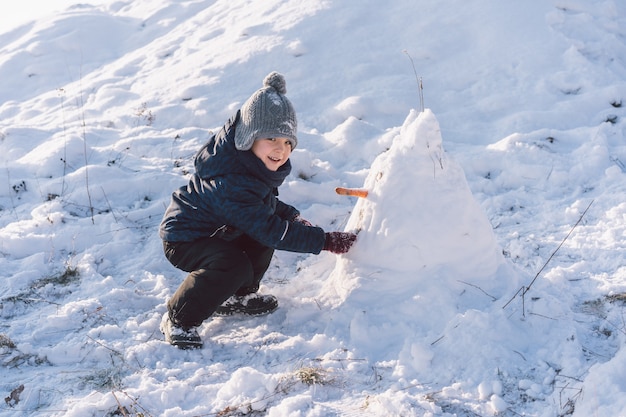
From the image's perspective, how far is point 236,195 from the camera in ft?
9.14

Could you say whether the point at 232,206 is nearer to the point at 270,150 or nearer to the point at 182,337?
the point at 270,150

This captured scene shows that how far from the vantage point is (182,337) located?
2.68 metres


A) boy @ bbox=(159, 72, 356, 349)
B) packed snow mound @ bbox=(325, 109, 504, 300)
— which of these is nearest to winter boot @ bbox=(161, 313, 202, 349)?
boy @ bbox=(159, 72, 356, 349)

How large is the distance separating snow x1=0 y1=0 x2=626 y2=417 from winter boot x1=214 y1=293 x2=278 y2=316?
62 mm

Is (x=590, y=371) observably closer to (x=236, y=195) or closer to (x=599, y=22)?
(x=236, y=195)

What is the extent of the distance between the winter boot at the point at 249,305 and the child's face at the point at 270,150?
0.72m

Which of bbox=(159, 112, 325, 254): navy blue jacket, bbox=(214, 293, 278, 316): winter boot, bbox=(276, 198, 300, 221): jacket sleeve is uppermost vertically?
bbox=(159, 112, 325, 254): navy blue jacket

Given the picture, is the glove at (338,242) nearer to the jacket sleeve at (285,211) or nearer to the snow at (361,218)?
the snow at (361,218)

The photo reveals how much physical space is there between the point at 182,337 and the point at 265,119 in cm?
115

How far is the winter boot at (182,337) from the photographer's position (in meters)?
2.68

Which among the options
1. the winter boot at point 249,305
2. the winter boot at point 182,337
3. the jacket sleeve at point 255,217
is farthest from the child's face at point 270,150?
→ the winter boot at point 182,337

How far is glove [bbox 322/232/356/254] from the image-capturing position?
2887 millimetres

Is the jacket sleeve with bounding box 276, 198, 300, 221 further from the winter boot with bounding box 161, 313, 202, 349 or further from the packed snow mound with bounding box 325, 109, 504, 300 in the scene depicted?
the winter boot with bounding box 161, 313, 202, 349

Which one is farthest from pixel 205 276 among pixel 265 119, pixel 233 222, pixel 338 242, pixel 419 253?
pixel 419 253
